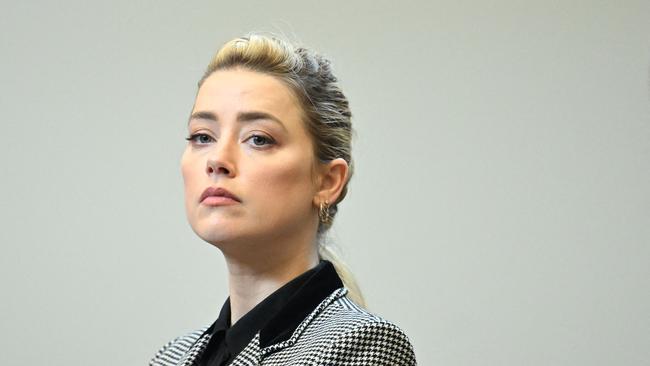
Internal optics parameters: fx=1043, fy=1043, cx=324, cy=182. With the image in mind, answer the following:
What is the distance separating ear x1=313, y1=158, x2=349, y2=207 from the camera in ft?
5.45

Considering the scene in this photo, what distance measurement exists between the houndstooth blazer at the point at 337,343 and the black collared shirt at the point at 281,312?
15mm

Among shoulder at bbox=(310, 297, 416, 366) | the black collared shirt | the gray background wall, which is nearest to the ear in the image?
the black collared shirt

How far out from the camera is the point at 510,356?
9.48 ft

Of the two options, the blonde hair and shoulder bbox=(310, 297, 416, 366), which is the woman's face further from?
shoulder bbox=(310, 297, 416, 366)

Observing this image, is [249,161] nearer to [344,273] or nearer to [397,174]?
[344,273]

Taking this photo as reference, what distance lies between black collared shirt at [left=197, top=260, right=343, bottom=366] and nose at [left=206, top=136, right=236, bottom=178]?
0.20 meters

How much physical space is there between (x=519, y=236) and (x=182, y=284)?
3.34ft

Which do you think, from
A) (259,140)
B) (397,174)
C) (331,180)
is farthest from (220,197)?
(397,174)

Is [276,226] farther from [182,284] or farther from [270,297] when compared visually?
[182,284]

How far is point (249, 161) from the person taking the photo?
5.08 feet

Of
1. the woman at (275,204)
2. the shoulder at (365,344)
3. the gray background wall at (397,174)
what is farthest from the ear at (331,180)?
the gray background wall at (397,174)

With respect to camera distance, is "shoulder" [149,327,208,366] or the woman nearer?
the woman

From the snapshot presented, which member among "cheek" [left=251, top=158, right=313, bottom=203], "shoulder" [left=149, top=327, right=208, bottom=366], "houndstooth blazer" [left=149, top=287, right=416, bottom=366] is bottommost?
"shoulder" [left=149, top=327, right=208, bottom=366]

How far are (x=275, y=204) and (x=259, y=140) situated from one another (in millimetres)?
104
